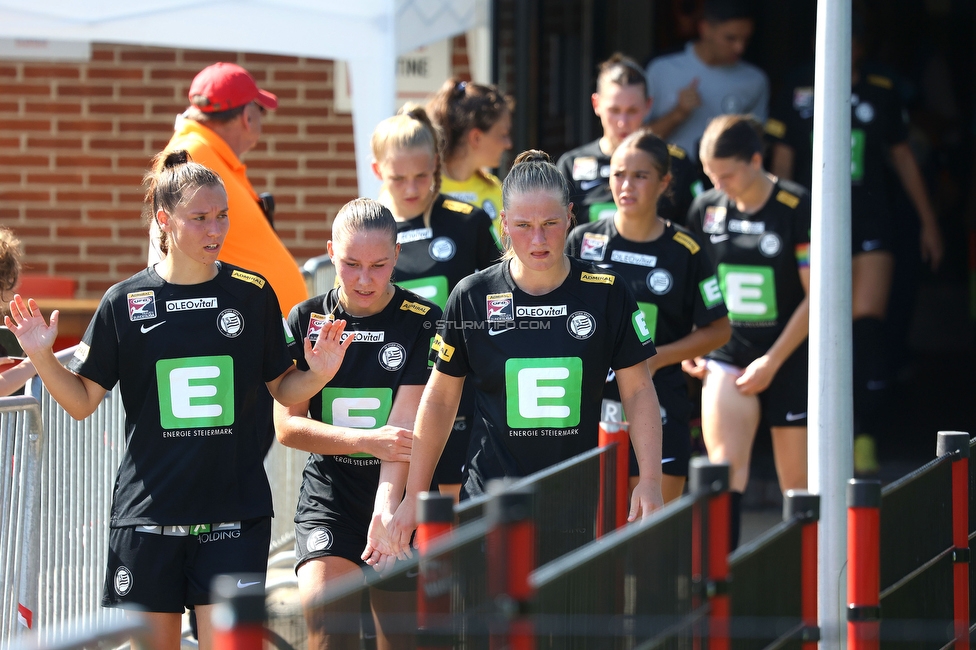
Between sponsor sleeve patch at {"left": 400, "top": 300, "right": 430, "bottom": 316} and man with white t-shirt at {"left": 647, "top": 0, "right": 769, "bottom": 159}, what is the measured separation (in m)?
3.83

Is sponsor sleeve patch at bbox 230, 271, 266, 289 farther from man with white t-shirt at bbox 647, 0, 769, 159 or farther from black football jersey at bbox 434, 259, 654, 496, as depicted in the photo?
man with white t-shirt at bbox 647, 0, 769, 159

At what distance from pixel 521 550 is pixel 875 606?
4.14 ft

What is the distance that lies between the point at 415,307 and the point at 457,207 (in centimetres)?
87

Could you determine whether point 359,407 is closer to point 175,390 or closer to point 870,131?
point 175,390

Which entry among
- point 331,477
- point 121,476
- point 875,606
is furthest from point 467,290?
point 875,606

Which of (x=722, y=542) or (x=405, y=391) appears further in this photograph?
(x=405, y=391)

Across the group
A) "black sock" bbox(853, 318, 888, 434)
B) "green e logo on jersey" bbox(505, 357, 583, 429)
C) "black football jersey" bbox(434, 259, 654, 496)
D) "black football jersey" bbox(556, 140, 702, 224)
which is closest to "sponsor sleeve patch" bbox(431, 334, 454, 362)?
"black football jersey" bbox(434, 259, 654, 496)

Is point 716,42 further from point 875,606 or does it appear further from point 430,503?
point 430,503

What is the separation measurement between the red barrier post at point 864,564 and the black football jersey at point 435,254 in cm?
207

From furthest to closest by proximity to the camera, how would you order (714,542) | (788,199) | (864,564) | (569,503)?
(788,199) → (569,503) → (864,564) → (714,542)

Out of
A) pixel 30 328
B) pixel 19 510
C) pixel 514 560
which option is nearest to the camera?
pixel 514 560

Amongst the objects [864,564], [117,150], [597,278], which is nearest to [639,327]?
[597,278]

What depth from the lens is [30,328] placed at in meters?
3.43

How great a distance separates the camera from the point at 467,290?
141 inches
